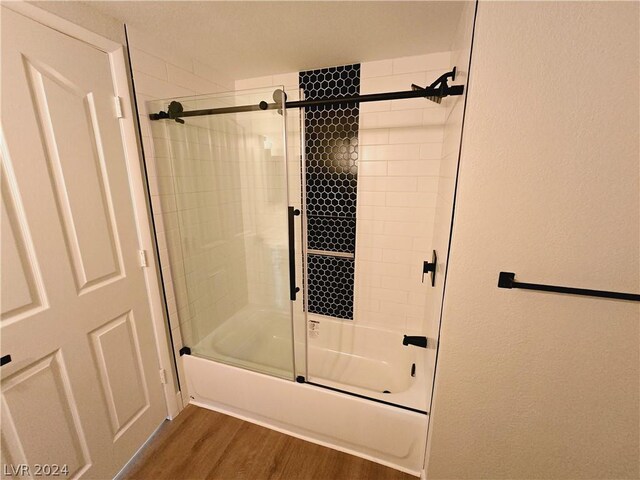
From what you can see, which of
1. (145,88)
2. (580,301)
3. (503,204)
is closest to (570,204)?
(503,204)

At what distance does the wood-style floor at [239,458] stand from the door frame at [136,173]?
209 millimetres

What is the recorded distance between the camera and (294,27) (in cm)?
125

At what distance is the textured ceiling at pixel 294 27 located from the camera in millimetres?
1101

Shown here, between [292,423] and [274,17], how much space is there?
2157mm

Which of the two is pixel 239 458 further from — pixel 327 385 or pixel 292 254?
pixel 292 254

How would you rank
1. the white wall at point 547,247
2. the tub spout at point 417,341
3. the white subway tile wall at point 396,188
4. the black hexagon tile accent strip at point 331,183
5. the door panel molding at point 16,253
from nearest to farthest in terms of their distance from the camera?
the white wall at point 547,247 < the door panel molding at point 16,253 < the tub spout at point 417,341 < the white subway tile wall at point 396,188 < the black hexagon tile accent strip at point 331,183

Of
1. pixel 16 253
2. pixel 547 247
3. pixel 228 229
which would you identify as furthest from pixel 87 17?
pixel 547 247

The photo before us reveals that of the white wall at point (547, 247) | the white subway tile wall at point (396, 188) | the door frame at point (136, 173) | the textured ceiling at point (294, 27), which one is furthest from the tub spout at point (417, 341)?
the textured ceiling at point (294, 27)

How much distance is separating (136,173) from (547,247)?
5.96 feet

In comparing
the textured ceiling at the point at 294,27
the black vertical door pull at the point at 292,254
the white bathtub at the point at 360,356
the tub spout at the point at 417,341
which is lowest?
the white bathtub at the point at 360,356

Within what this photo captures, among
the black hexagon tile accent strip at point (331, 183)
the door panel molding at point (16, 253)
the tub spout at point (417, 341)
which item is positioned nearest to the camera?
the door panel molding at point (16, 253)

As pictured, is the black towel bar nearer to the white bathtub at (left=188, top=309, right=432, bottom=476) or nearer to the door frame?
the white bathtub at (left=188, top=309, right=432, bottom=476)

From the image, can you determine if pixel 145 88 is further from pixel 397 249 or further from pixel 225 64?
pixel 397 249

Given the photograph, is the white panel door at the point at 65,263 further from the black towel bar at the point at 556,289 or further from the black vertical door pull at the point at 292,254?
the black towel bar at the point at 556,289
